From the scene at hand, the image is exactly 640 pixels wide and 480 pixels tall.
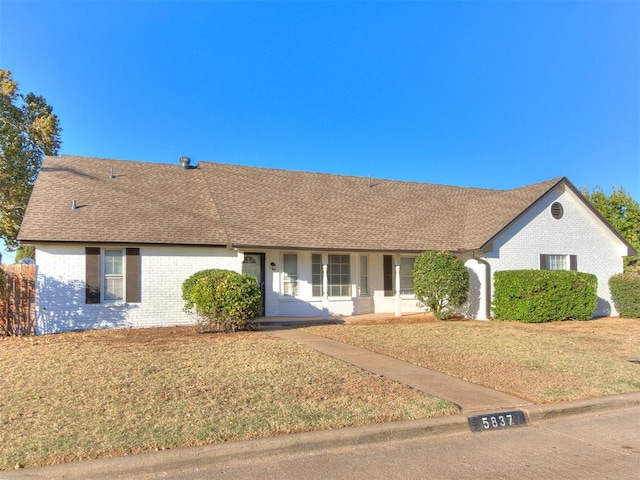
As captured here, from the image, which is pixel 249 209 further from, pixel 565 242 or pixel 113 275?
pixel 565 242

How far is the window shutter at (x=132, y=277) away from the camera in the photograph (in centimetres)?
1410

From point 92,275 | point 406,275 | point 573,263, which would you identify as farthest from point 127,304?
point 573,263

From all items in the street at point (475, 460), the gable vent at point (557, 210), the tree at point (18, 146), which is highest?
the tree at point (18, 146)

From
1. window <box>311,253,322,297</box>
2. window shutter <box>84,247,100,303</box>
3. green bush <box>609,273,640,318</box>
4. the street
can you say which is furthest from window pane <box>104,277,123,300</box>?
green bush <box>609,273,640,318</box>

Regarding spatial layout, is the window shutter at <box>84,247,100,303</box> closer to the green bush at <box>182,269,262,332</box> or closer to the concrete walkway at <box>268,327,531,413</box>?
the green bush at <box>182,269,262,332</box>

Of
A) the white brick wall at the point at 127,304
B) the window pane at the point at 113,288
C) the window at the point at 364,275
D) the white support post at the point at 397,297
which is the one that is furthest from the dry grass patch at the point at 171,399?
the window at the point at 364,275

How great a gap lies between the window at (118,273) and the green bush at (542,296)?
11.5 metres

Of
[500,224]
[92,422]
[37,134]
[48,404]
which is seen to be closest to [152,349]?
[48,404]

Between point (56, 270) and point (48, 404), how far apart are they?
848 centimetres

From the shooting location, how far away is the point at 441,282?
51.9 feet

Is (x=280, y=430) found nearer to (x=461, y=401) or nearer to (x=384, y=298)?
(x=461, y=401)

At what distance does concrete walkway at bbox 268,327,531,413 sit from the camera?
6445 mm

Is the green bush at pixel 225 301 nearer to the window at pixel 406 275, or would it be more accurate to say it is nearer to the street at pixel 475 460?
the window at pixel 406 275

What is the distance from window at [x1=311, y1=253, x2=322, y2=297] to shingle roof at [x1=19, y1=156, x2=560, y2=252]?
1073mm
